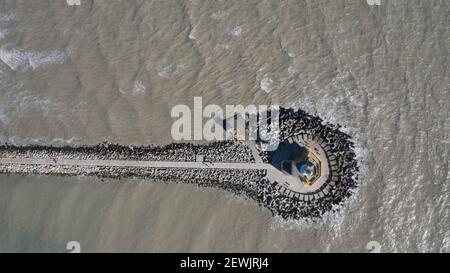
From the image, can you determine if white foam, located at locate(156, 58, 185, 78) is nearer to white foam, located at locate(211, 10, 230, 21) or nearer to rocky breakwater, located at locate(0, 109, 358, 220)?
white foam, located at locate(211, 10, 230, 21)

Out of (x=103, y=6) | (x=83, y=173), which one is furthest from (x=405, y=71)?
(x=83, y=173)

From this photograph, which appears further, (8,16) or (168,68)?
(8,16)

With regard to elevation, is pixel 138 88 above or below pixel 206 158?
above

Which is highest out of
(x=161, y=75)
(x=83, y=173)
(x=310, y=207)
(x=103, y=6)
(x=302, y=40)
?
(x=103, y=6)

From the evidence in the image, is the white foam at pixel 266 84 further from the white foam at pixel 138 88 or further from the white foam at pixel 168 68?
the white foam at pixel 138 88

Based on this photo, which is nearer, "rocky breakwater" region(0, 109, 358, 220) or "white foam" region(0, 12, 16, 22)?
"rocky breakwater" region(0, 109, 358, 220)

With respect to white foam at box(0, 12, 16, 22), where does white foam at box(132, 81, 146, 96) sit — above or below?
below

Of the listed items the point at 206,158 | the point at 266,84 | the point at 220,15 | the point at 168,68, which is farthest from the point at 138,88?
the point at 266,84

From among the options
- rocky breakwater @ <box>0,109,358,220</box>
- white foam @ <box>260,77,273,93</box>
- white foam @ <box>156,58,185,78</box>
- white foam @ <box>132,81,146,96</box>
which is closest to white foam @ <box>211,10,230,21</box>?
white foam @ <box>156,58,185,78</box>

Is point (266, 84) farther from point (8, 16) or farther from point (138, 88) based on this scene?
point (8, 16)

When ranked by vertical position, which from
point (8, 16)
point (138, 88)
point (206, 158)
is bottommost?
point (206, 158)
